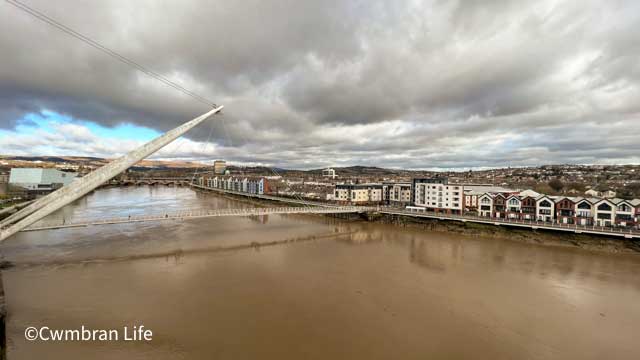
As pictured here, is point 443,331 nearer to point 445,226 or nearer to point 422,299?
point 422,299

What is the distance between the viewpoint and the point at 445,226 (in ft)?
64.8

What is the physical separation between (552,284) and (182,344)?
43.2 feet

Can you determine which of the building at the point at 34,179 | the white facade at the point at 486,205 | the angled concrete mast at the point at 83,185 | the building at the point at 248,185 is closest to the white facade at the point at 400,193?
the white facade at the point at 486,205

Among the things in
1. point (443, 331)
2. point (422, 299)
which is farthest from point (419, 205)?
point (443, 331)

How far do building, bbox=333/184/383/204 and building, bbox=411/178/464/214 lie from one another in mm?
6656

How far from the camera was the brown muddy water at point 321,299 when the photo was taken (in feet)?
19.5

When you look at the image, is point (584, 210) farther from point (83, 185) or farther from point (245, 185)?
point (245, 185)

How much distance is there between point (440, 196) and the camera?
23.9m

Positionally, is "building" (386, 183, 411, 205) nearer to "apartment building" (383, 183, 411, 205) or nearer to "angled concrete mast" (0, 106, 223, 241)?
"apartment building" (383, 183, 411, 205)

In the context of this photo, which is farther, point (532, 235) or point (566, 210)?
point (566, 210)

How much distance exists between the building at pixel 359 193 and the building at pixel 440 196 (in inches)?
262

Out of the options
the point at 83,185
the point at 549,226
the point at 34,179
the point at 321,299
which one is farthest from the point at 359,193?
the point at 34,179

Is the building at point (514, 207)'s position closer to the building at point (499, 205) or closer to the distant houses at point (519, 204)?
the distant houses at point (519, 204)

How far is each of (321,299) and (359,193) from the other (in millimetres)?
23228
